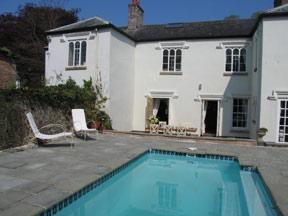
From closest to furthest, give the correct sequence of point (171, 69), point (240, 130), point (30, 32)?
point (240, 130)
point (171, 69)
point (30, 32)

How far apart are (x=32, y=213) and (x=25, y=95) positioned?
807 cm

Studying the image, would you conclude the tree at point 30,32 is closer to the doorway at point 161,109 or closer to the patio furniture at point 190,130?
the doorway at point 161,109

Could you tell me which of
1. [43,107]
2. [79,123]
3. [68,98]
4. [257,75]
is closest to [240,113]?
[257,75]

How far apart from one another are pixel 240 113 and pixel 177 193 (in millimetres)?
12482

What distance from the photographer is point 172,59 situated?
19.9 m

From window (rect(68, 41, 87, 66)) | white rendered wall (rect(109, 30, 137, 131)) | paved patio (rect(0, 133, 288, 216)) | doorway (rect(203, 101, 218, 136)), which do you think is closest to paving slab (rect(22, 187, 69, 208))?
paved patio (rect(0, 133, 288, 216))

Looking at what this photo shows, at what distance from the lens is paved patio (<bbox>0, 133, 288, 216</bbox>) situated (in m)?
5.41

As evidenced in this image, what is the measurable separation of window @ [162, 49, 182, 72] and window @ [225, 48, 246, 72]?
3.16 metres

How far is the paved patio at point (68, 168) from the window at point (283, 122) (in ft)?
5.30

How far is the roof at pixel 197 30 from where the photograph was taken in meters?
18.9

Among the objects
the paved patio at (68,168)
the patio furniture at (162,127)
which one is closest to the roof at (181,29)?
the patio furniture at (162,127)

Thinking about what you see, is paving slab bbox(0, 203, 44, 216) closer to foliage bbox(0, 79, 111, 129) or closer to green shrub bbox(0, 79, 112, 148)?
green shrub bbox(0, 79, 112, 148)

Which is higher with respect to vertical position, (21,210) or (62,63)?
(62,63)

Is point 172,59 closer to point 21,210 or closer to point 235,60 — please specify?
point 235,60
